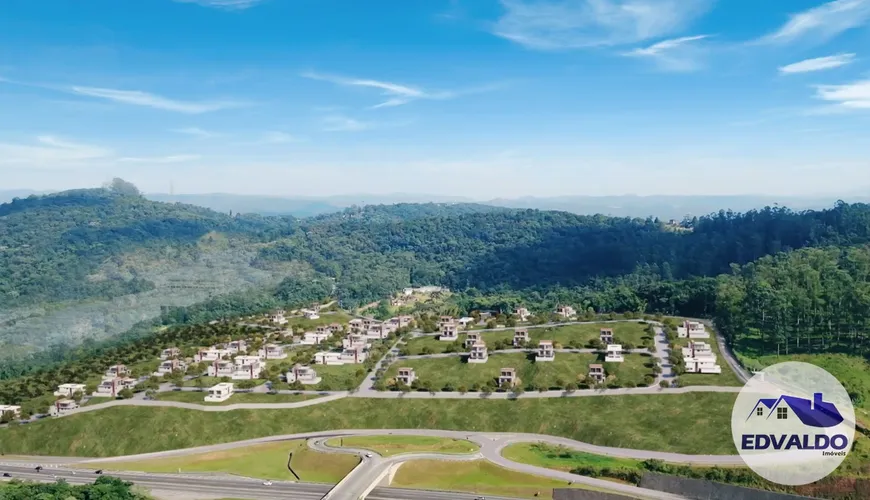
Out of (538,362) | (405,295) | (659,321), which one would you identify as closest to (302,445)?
(538,362)

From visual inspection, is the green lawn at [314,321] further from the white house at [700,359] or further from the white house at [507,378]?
the white house at [700,359]

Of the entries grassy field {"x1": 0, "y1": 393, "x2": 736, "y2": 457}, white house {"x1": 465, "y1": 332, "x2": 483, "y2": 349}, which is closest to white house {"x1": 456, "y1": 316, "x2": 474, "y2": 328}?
white house {"x1": 465, "y1": 332, "x2": 483, "y2": 349}

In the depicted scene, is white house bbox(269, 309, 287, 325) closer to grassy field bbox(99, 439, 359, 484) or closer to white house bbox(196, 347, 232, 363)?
white house bbox(196, 347, 232, 363)

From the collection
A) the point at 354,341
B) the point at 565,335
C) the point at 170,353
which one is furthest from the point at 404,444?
the point at 170,353

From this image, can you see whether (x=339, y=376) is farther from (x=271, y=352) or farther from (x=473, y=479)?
(x=473, y=479)

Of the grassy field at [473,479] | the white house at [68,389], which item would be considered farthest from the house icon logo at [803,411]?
the white house at [68,389]
